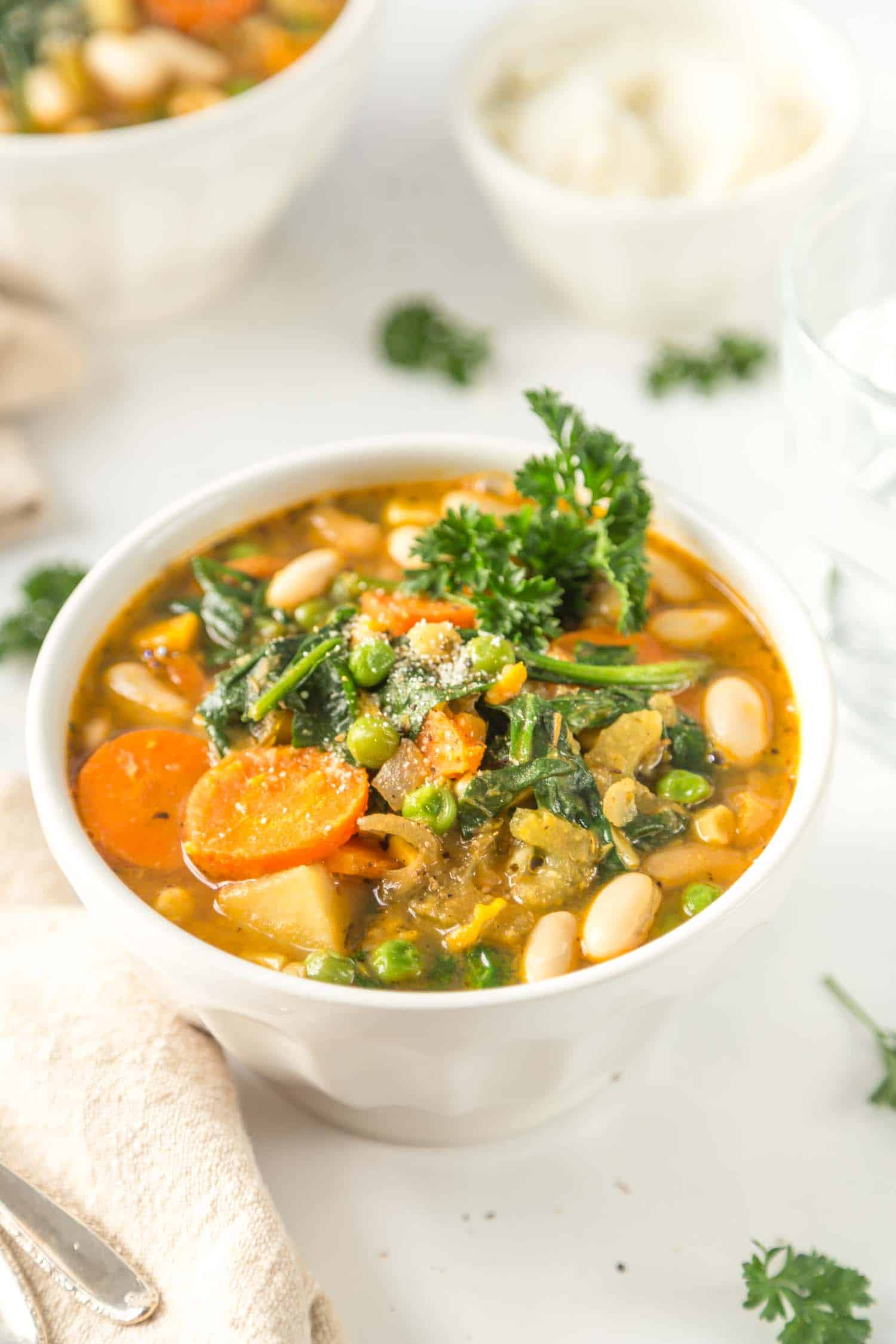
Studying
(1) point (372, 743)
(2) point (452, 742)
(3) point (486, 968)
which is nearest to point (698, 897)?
(3) point (486, 968)

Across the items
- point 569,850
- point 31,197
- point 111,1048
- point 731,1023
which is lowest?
point 731,1023

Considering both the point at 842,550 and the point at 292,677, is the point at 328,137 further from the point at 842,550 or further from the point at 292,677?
the point at 292,677

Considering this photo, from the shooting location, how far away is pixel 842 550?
134 inches

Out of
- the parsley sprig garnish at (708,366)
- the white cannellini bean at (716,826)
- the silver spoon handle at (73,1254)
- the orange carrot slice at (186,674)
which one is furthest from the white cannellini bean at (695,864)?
the parsley sprig garnish at (708,366)

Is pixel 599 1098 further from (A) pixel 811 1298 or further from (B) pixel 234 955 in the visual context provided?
(B) pixel 234 955

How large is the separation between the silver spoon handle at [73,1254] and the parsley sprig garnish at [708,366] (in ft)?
Answer: 8.88

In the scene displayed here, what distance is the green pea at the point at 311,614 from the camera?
112 inches

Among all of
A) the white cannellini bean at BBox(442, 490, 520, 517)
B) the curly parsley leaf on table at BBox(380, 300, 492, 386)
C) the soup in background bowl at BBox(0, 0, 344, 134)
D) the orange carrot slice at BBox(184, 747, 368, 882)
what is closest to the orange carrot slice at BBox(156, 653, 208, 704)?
the orange carrot slice at BBox(184, 747, 368, 882)

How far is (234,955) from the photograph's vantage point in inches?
91.0

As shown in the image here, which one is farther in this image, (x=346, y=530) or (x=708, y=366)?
(x=708, y=366)

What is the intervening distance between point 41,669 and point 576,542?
1.00 m

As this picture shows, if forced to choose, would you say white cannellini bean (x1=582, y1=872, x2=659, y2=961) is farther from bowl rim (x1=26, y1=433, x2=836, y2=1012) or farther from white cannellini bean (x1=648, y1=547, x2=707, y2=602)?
white cannellini bean (x1=648, y1=547, x2=707, y2=602)

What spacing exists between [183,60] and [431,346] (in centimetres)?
102

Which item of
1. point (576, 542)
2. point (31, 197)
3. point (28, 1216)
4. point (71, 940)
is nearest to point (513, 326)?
point (31, 197)
